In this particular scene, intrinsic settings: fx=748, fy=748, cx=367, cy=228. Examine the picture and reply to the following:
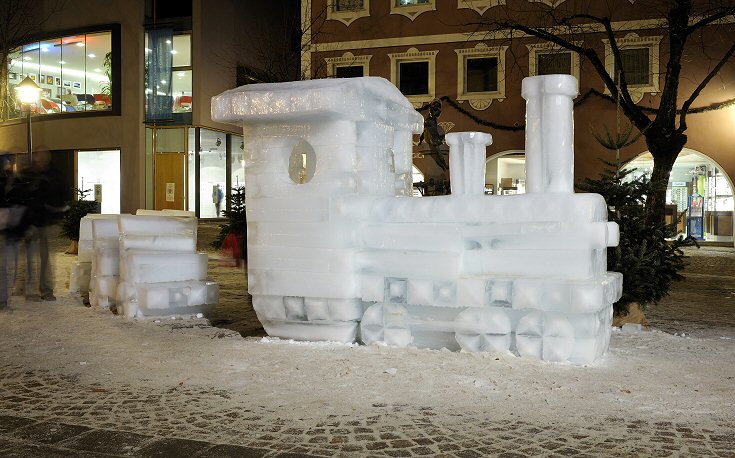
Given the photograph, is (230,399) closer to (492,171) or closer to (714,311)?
(714,311)

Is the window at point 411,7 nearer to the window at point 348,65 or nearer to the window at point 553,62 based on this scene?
the window at point 348,65

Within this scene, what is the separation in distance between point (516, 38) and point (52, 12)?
20788mm

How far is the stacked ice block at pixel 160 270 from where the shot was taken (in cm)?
791

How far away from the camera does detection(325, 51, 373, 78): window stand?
2495 cm

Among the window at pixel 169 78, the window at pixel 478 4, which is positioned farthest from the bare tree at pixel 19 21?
the window at pixel 478 4

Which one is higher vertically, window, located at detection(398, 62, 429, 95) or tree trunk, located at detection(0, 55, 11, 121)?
tree trunk, located at detection(0, 55, 11, 121)

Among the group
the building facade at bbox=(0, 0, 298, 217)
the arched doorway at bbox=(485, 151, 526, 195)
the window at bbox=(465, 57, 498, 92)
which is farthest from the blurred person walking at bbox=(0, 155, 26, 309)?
the building facade at bbox=(0, 0, 298, 217)

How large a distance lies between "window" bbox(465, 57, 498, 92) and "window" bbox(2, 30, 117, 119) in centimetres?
1554

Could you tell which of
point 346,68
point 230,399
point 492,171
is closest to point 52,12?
point 346,68

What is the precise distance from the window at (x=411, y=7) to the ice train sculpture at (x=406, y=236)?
18.5 meters

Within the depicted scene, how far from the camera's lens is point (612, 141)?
8398mm

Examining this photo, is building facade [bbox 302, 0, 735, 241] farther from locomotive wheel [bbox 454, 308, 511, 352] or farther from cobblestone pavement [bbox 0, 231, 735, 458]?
cobblestone pavement [bbox 0, 231, 735, 458]

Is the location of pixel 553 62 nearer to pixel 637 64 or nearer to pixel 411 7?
pixel 637 64

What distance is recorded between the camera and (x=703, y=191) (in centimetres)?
2491
